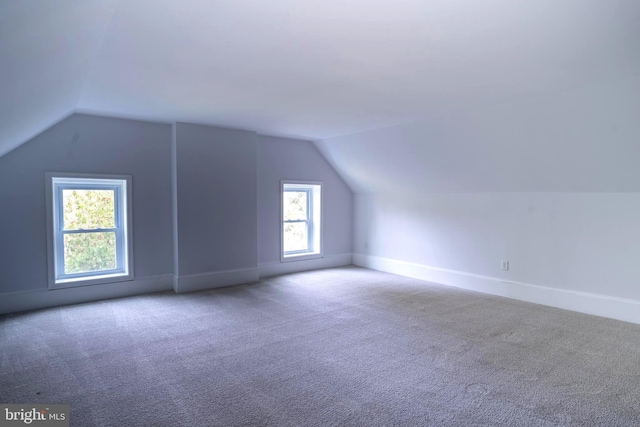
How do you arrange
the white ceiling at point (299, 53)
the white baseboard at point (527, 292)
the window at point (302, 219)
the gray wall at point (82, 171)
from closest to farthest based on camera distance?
1. the white ceiling at point (299, 53)
2. the white baseboard at point (527, 292)
3. the gray wall at point (82, 171)
4. the window at point (302, 219)

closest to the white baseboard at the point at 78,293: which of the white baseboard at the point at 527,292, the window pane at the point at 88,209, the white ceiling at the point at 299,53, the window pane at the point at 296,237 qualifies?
the window pane at the point at 88,209

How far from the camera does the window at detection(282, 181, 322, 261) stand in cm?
627

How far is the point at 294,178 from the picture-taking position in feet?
20.1

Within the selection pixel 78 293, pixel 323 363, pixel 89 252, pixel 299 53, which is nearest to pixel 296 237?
pixel 89 252

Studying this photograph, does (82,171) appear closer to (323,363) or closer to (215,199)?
(215,199)

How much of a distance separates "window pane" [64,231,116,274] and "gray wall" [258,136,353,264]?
205 centimetres

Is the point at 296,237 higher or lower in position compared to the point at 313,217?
lower

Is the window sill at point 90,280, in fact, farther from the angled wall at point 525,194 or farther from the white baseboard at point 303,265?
the angled wall at point 525,194

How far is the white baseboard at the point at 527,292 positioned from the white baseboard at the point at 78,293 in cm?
362

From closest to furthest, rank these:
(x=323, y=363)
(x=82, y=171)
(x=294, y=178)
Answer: (x=323, y=363) < (x=82, y=171) < (x=294, y=178)

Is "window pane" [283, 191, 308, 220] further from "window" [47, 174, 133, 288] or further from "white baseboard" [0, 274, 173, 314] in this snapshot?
"window" [47, 174, 133, 288]

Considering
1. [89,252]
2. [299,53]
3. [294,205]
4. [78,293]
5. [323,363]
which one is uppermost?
[299,53]

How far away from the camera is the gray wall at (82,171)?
3.96 metres

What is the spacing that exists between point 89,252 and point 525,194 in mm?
5477
